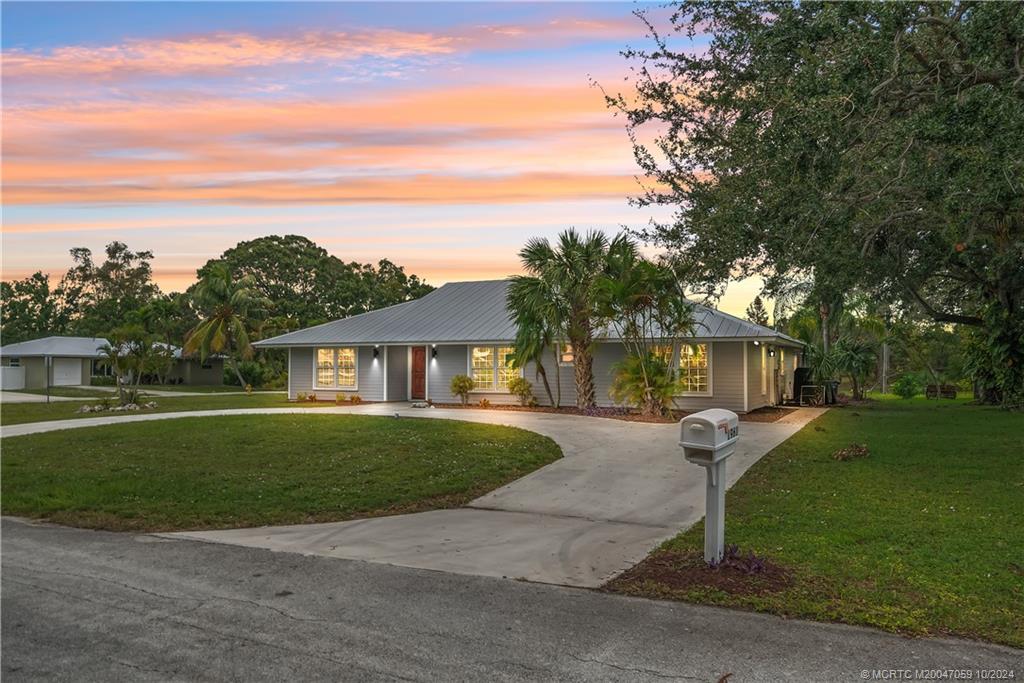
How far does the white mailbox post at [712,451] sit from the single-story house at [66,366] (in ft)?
139

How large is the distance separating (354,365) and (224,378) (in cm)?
2233

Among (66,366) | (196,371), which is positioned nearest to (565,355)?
(196,371)

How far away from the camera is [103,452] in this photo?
41.7ft

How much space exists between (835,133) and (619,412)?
1160 cm

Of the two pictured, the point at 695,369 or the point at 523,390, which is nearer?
the point at 695,369

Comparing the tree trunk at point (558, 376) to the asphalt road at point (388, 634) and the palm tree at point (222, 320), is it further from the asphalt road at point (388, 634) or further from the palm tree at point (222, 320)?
the palm tree at point (222, 320)

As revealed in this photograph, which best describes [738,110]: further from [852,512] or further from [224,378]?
[224,378]

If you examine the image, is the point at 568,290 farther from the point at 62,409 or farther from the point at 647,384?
the point at 62,409

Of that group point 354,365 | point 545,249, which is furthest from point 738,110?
point 354,365

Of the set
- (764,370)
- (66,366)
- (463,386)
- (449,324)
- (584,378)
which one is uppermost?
(449,324)

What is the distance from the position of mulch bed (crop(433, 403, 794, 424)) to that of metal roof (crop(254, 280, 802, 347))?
6.92ft

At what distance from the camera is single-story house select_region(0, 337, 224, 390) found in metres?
42.5

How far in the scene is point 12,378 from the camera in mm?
42281

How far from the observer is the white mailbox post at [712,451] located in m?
5.67
